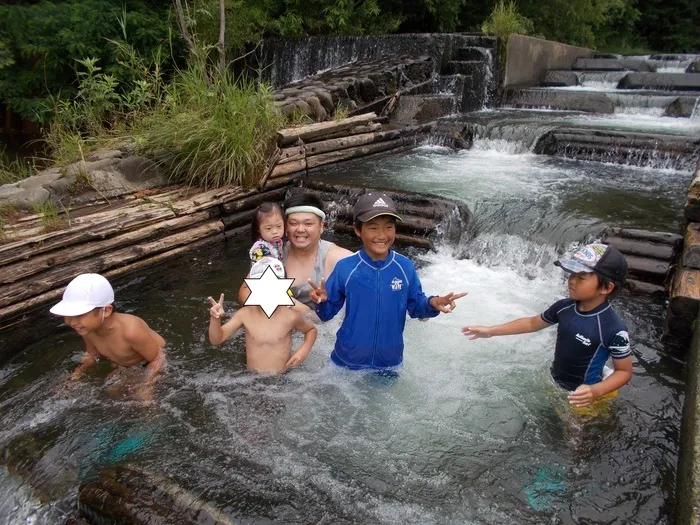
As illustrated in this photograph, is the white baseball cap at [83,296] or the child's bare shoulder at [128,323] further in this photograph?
the child's bare shoulder at [128,323]

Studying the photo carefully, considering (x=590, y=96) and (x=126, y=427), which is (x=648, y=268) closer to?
(x=126, y=427)

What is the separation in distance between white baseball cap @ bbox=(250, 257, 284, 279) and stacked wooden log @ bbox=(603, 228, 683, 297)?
10.2 ft

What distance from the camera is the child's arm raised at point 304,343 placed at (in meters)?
3.00

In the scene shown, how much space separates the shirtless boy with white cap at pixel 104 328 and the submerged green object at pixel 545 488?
7.26ft

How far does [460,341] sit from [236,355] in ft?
5.22

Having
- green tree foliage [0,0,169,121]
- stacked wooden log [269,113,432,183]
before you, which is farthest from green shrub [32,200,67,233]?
green tree foliage [0,0,169,121]

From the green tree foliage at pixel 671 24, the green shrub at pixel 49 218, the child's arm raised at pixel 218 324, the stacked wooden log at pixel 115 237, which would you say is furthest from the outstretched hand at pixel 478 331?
the green tree foliage at pixel 671 24

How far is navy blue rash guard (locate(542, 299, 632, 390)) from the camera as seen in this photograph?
2609 millimetres

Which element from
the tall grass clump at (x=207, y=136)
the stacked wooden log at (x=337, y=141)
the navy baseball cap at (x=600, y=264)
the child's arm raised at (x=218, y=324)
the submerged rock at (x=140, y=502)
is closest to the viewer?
the submerged rock at (x=140, y=502)

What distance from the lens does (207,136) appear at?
5.96 meters

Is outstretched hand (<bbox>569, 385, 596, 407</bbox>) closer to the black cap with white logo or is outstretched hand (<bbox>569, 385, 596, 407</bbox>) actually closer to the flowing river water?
the flowing river water

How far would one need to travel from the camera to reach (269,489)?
244 centimetres

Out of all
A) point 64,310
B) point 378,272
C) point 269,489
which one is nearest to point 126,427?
point 64,310

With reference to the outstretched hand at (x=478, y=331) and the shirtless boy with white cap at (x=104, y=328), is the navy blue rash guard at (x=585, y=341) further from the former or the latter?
the shirtless boy with white cap at (x=104, y=328)
